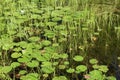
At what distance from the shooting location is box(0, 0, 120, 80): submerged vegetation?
8.05 feet

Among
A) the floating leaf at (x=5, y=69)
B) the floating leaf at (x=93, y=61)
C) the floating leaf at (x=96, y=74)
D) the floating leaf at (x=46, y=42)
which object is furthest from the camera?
the floating leaf at (x=46, y=42)

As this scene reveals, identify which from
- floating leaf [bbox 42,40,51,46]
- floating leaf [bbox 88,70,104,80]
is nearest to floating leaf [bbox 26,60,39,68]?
floating leaf [bbox 42,40,51,46]

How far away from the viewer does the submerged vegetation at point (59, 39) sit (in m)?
2.46

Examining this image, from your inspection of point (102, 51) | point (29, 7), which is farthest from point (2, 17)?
point (102, 51)

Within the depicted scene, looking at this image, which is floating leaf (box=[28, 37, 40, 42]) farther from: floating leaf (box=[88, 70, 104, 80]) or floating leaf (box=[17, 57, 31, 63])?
floating leaf (box=[88, 70, 104, 80])

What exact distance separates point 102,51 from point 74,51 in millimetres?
301

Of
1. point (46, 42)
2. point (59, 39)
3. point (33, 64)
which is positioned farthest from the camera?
point (59, 39)

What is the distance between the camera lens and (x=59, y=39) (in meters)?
2.92

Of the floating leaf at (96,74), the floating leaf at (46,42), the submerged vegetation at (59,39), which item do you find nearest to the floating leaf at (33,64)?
the submerged vegetation at (59,39)

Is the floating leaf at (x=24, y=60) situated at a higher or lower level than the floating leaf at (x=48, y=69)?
higher

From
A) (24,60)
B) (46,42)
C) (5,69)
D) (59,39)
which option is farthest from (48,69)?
(59,39)

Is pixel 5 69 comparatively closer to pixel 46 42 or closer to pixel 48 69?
pixel 48 69

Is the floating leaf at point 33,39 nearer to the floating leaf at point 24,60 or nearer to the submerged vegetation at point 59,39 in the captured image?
the submerged vegetation at point 59,39

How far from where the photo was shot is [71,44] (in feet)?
9.60
